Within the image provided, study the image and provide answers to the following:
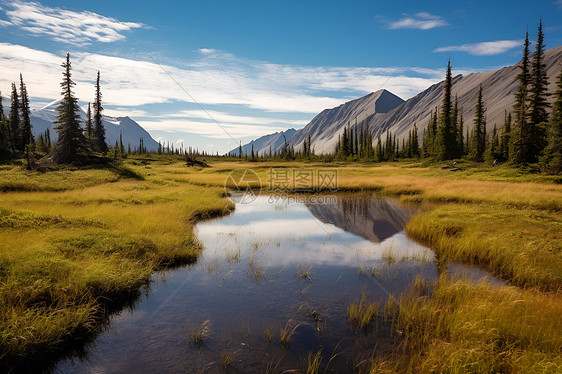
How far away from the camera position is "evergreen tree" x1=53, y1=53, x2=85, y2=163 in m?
40.3

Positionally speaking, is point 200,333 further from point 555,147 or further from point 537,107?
point 537,107

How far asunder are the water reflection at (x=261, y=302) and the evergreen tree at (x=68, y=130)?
1423 inches

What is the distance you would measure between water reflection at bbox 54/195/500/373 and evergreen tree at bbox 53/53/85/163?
3614 centimetres

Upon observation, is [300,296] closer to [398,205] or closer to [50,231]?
[50,231]

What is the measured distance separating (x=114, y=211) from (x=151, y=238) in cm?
638

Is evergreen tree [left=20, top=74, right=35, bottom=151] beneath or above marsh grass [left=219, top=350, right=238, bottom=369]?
above

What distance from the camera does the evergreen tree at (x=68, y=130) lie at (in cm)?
4028

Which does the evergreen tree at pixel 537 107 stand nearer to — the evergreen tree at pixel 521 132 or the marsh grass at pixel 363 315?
the evergreen tree at pixel 521 132

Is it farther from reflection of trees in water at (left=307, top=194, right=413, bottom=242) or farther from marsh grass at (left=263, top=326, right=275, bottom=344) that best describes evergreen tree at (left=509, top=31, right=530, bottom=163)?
marsh grass at (left=263, top=326, right=275, bottom=344)

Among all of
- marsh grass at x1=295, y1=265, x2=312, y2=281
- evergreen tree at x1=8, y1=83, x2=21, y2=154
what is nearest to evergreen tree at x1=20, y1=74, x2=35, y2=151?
evergreen tree at x1=8, y1=83, x2=21, y2=154

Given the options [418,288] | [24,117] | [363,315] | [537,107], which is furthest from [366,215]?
[24,117]

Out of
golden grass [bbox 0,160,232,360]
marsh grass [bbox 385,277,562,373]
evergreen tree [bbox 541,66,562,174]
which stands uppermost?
evergreen tree [bbox 541,66,562,174]

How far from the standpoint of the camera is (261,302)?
343 inches

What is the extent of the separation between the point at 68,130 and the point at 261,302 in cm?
4645
